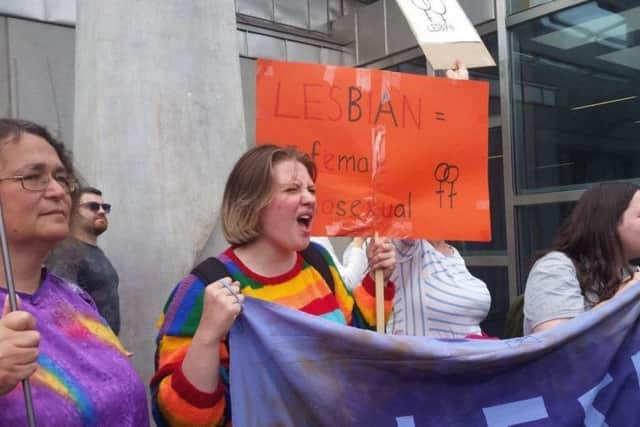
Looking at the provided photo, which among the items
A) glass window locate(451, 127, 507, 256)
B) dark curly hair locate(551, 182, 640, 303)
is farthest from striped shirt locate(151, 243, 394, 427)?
glass window locate(451, 127, 507, 256)

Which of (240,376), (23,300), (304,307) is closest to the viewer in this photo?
(23,300)

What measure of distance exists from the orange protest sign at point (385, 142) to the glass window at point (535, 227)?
3.51 m

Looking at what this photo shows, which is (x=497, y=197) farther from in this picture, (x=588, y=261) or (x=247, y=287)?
(x=247, y=287)

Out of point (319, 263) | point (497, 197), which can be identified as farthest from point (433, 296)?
point (497, 197)

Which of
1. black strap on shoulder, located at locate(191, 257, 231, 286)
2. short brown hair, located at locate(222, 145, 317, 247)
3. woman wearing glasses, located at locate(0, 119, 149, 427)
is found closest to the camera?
woman wearing glasses, located at locate(0, 119, 149, 427)

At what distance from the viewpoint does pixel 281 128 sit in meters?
2.35

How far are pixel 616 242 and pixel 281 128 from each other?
1.36 metres

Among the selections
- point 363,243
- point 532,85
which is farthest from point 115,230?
point 532,85

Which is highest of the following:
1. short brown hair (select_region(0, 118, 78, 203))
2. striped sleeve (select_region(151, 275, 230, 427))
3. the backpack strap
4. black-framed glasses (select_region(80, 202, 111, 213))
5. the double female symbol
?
short brown hair (select_region(0, 118, 78, 203))

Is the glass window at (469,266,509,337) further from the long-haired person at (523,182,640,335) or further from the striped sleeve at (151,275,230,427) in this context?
the striped sleeve at (151,275,230,427)

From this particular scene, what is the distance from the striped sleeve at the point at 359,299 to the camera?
6.93 feet

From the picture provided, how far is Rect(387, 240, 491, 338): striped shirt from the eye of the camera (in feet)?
8.74

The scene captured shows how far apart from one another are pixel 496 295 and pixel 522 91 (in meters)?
1.91

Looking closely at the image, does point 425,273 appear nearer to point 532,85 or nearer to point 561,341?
point 561,341
